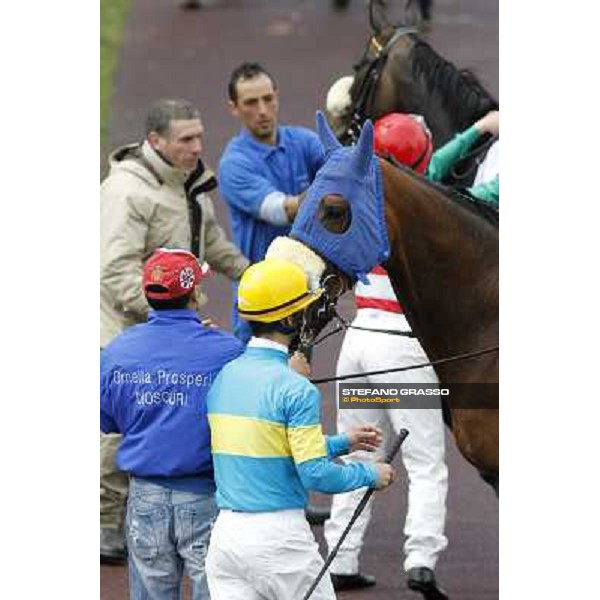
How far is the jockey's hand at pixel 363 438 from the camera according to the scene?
6.59 meters

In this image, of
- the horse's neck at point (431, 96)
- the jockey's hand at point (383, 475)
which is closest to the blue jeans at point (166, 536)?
the jockey's hand at point (383, 475)

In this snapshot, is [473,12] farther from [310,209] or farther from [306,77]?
[310,209]

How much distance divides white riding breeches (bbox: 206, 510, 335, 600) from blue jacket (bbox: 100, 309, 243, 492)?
0.43 metres

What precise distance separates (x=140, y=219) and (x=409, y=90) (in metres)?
1.62

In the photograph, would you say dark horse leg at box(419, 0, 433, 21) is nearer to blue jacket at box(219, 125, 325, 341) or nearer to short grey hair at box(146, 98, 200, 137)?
blue jacket at box(219, 125, 325, 341)

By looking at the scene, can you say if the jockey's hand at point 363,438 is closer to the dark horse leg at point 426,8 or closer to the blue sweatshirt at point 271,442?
the blue sweatshirt at point 271,442

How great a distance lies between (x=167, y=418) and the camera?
22.6ft

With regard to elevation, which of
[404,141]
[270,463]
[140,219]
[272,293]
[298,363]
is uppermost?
[404,141]

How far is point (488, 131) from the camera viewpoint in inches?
342

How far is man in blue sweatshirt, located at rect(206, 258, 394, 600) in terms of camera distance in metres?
6.36

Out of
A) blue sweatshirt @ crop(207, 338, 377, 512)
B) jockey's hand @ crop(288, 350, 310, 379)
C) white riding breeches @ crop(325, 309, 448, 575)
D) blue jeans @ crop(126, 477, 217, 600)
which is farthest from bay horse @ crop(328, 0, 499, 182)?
blue sweatshirt @ crop(207, 338, 377, 512)

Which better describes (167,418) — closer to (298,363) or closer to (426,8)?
(298,363)

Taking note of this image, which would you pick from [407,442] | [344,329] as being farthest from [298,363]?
[407,442]
